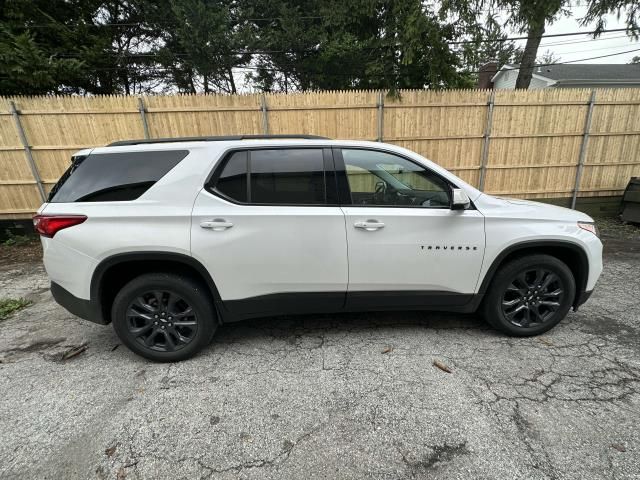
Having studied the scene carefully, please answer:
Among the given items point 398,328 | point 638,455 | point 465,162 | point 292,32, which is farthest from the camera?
point 292,32

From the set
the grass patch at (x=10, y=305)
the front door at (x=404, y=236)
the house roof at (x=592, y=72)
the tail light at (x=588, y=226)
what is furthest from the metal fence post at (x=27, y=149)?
the house roof at (x=592, y=72)

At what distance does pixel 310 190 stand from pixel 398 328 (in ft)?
5.20

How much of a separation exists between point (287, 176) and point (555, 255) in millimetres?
2479

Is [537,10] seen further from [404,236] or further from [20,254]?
[20,254]

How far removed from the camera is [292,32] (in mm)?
8438

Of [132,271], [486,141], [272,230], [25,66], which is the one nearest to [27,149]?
[25,66]

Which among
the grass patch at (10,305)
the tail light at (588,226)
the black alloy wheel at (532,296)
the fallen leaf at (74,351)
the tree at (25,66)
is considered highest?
the tree at (25,66)

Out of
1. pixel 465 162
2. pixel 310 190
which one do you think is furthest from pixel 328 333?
pixel 465 162

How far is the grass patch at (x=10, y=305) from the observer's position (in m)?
3.62

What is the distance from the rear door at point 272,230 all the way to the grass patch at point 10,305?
121 inches

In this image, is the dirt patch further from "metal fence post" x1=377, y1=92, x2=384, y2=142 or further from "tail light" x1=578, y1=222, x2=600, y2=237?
"tail light" x1=578, y1=222, x2=600, y2=237

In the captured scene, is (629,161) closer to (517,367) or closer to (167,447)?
(517,367)

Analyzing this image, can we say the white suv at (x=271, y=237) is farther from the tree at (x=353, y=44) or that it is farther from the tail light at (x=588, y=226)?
the tree at (x=353, y=44)

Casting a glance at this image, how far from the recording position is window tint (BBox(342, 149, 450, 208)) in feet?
8.37
